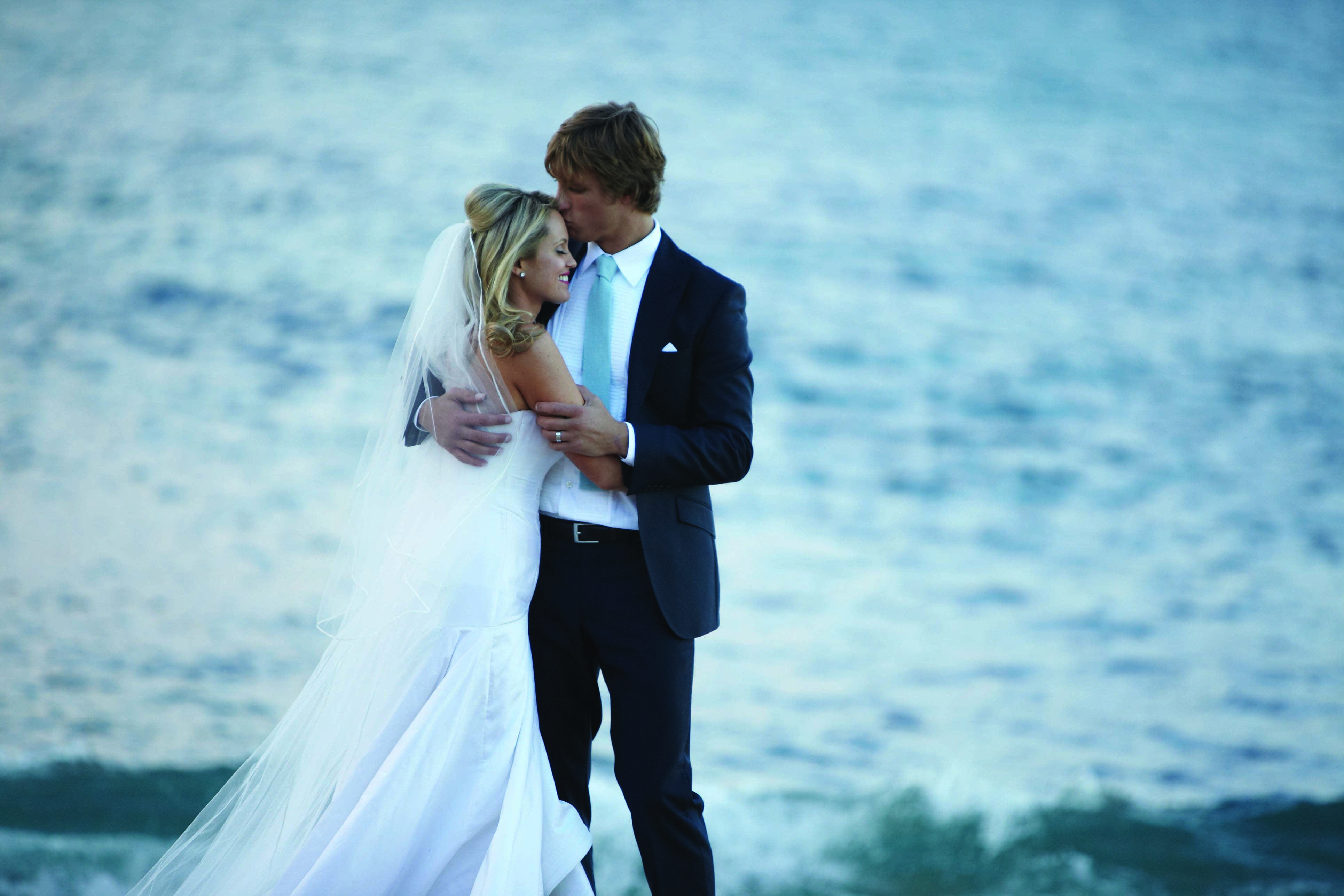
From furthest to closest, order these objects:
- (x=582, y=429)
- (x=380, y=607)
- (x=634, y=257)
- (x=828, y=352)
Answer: (x=828, y=352)
(x=634, y=257)
(x=380, y=607)
(x=582, y=429)

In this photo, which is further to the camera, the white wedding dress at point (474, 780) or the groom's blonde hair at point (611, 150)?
the groom's blonde hair at point (611, 150)

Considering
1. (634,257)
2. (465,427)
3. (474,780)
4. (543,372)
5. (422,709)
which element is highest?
(634,257)

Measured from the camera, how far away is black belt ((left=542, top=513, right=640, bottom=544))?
2.08 metres

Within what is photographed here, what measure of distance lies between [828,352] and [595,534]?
646cm

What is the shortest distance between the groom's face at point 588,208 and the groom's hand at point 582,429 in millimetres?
357

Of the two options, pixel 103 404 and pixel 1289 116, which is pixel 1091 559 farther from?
pixel 103 404

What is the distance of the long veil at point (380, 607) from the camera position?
1.99m

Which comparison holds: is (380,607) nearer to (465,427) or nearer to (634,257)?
(465,427)

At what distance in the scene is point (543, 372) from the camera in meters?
1.94

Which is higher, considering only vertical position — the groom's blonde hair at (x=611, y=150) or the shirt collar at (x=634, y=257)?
the groom's blonde hair at (x=611, y=150)

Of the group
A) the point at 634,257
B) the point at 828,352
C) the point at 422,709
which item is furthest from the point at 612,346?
the point at 828,352

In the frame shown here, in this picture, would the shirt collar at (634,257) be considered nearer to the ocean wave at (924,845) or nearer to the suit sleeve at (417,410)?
the suit sleeve at (417,410)

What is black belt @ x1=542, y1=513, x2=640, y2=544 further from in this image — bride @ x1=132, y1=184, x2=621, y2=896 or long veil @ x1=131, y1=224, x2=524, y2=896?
long veil @ x1=131, y1=224, x2=524, y2=896

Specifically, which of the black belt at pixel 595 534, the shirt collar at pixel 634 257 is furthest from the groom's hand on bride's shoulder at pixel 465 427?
the shirt collar at pixel 634 257
